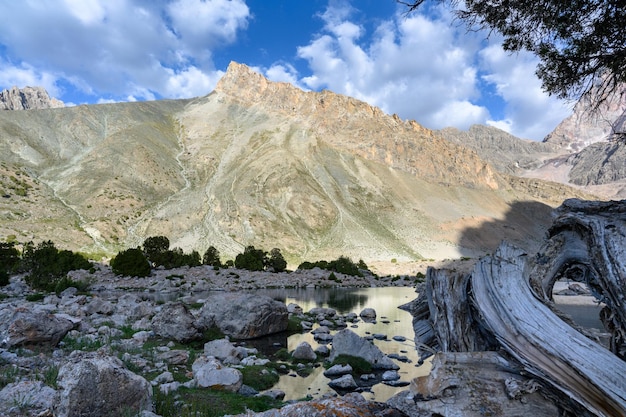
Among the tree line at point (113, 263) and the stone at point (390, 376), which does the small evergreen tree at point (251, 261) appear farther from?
the stone at point (390, 376)

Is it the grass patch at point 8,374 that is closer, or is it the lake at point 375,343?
the grass patch at point 8,374

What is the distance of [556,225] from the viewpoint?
5.63 meters

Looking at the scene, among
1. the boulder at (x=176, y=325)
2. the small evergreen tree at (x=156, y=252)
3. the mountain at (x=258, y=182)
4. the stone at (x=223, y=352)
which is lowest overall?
the stone at (x=223, y=352)

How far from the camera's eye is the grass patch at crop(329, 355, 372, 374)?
1409cm

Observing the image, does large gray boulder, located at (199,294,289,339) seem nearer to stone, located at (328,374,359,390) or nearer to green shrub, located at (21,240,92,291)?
stone, located at (328,374,359,390)

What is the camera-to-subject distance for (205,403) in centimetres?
846

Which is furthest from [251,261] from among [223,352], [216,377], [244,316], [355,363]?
[216,377]

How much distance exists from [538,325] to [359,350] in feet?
37.1

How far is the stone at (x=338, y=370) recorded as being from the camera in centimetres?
1350

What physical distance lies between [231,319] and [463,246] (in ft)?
369

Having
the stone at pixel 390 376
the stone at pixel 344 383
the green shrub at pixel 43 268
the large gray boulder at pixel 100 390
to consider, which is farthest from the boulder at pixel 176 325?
the green shrub at pixel 43 268

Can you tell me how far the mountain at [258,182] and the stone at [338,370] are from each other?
77.4 meters

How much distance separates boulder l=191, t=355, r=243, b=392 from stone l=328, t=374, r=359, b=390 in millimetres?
3159

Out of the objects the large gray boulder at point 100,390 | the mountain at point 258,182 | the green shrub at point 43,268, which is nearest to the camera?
the large gray boulder at point 100,390
